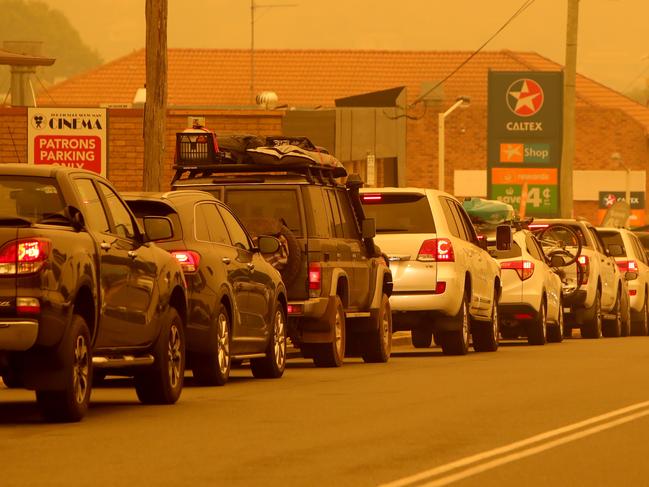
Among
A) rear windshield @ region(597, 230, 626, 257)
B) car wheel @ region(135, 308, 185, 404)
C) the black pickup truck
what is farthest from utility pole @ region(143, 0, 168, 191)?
Result: rear windshield @ region(597, 230, 626, 257)

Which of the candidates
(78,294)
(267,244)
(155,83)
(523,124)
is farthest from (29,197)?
(523,124)

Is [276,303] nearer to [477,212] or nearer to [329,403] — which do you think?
[329,403]

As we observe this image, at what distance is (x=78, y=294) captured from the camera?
499 inches

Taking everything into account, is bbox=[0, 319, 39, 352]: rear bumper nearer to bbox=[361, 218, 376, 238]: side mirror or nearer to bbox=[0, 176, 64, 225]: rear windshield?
bbox=[0, 176, 64, 225]: rear windshield

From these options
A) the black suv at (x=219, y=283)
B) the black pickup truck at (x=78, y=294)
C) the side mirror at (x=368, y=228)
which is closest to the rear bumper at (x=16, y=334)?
the black pickup truck at (x=78, y=294)

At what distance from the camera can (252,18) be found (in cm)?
6725

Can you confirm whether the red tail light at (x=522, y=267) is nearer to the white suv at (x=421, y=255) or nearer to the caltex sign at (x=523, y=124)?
the white suv at (x=421, y=255)

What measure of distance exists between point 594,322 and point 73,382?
19.2 m

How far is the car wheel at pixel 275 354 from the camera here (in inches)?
699

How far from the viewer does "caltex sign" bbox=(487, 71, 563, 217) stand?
2034 inches

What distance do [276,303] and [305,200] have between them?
156 centimetres

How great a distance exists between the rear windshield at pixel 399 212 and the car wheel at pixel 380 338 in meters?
0.95

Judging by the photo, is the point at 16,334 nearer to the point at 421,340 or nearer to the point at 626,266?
the point at 421,340

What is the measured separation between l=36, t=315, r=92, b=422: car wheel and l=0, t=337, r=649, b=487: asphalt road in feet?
0.41
